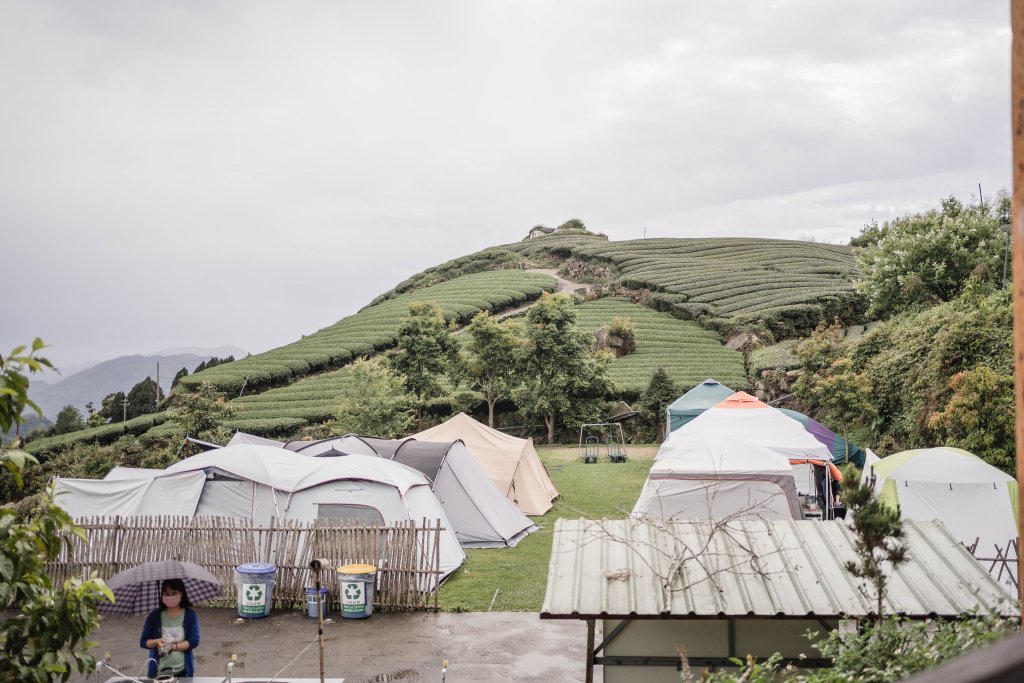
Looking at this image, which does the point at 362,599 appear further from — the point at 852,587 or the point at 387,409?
the point at 387,409

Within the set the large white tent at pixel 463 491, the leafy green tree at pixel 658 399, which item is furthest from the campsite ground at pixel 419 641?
the leafy green tree at pixel 658 399

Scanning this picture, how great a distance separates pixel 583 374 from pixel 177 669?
2914 cm

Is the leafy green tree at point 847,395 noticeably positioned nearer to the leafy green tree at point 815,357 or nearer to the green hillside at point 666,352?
the leafy green tree at point 815,357

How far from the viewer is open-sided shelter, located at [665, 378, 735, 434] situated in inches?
1037

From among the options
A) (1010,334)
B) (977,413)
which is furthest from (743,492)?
(1010,334)

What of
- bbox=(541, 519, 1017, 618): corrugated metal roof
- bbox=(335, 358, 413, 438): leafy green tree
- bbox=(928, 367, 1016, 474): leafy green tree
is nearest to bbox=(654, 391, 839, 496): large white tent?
bbox=(928, 367, 1016, 474): leafy green tree

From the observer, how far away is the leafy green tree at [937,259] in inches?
1164

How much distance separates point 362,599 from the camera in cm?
1133

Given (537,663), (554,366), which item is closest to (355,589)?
(537,663)

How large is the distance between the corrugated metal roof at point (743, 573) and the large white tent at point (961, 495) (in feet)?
16.3

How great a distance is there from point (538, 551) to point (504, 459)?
4.17 metres

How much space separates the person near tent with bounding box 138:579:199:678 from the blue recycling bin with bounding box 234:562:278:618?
384cm

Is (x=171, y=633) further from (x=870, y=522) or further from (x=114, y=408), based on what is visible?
(x=114, y=408)

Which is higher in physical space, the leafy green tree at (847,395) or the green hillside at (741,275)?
the green hillside at (741,275)
